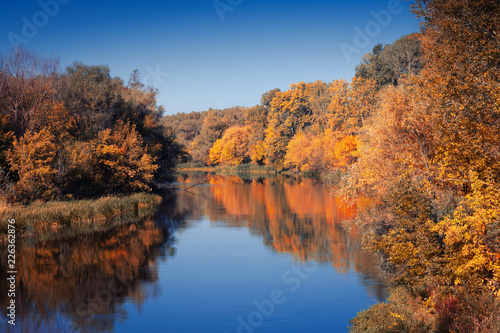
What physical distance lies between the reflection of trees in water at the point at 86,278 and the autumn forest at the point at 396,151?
6157 mm

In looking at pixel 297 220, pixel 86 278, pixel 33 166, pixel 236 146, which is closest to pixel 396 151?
pixel 86 278

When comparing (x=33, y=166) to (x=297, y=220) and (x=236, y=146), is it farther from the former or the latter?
(x=236, y=146)

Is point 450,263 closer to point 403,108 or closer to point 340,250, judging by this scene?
point 403,108

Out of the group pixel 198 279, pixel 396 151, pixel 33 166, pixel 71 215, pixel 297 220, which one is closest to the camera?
pixel 396 151

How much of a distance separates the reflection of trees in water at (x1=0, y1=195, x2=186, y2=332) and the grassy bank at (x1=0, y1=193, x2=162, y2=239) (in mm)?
1715

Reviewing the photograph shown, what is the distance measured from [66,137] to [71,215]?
9.11 meters

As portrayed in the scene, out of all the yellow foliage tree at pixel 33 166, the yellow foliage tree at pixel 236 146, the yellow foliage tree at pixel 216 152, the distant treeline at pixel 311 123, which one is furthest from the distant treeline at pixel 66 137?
the yellow foliage tree at pixel 216 152

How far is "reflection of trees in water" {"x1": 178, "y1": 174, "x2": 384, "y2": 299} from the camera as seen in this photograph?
20.8 metres

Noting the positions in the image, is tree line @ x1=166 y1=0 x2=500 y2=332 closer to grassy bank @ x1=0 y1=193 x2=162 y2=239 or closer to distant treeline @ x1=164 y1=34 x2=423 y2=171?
distant treeline @ x1=164 y1=34 x2=423 y2=171

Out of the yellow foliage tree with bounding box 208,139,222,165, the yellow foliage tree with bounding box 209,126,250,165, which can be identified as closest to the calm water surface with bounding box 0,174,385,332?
the yellow foliage tree with bounding box 209,126,250,165

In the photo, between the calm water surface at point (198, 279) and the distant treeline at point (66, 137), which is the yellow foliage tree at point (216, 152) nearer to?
the distant treeline at point (66, 137)

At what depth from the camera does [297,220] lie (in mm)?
32094

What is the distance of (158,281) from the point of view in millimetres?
18078

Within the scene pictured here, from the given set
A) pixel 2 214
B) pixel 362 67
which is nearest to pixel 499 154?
pixel 2 214
